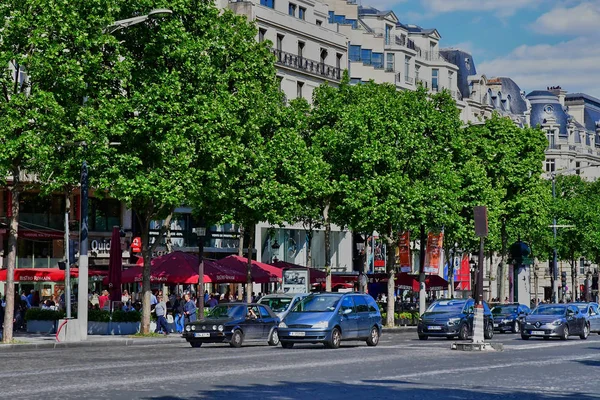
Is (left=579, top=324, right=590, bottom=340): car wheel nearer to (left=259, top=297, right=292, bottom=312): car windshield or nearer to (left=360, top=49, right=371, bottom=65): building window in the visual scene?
(left=259, top=297, right=292, bottom=312): car windshield

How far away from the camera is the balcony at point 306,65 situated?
271 feet

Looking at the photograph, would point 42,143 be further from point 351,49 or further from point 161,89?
point 351,49

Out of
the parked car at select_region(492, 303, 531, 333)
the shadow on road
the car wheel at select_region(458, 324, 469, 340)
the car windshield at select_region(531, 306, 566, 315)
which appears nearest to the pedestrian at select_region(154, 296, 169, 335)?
the car wheel at select_region(458, 324, 469, 340)

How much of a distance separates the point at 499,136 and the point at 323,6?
69.5 feet

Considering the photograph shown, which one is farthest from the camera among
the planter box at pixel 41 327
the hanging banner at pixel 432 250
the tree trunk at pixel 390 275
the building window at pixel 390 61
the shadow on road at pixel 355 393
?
the building window at pixel 390 61

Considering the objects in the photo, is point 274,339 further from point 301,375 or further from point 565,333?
point 301,375

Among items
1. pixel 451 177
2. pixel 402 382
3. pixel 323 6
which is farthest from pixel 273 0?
pixel 402 382

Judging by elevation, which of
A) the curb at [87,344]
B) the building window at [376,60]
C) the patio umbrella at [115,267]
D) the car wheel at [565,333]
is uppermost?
the building window at [376,60]

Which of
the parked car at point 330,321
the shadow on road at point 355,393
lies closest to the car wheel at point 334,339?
the parked car at point 330,321

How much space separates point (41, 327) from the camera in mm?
48781

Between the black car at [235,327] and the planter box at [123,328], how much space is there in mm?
8782

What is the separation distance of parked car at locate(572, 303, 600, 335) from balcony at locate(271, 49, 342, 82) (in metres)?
31.5

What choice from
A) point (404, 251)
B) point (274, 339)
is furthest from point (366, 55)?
point (274, 339)

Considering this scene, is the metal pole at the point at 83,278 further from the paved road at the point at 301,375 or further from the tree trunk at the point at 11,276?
the paved road at the point at 301,375
